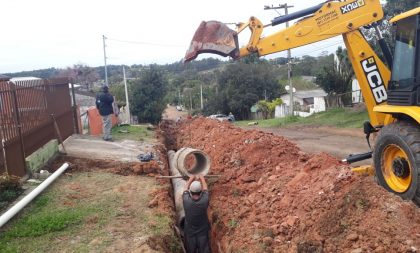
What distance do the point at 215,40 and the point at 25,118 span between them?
521cm

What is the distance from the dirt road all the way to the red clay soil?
353 cm

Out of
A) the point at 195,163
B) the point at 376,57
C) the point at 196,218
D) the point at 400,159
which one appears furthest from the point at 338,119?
the point at 400,159

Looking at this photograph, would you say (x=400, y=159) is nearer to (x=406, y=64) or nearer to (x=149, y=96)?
(x=406, y=64)

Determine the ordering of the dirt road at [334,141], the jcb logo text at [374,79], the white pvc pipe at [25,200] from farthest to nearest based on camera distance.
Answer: the dirt road at [334,141], the jcb logo text at [374,79], the white pvc pipe at [25,200]

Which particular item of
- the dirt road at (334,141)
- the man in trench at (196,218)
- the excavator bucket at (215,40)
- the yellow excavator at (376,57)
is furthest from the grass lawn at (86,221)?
the dirt road at (334,141)

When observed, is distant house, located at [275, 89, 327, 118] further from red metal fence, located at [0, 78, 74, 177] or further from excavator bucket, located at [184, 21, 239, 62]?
excavator bucket, located at [184, 21, 239, 62]

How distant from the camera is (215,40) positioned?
8297mm

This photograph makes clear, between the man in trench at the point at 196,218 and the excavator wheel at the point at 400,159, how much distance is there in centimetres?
316

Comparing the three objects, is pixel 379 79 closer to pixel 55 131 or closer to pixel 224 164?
pixel 224 164

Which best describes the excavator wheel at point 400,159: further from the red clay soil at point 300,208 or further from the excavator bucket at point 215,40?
the excavator bucket at point 215,40

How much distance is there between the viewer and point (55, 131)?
42.1 ft

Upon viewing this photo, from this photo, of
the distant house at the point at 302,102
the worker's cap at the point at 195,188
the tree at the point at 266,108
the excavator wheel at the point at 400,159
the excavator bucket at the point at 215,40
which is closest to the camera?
the excavator wheel at the point at 400,159

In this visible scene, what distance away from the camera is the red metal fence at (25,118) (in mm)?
9102

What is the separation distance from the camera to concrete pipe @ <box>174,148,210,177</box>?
10.5 m
